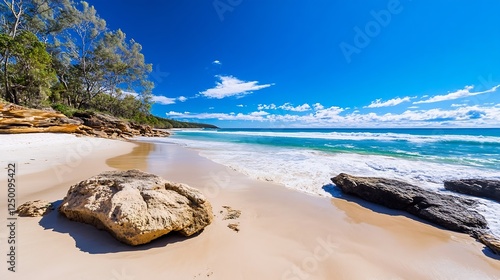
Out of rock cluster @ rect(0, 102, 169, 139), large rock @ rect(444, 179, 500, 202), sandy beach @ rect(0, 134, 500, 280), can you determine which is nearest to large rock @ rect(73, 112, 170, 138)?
rock cluster @ rect(0, 102, 169, 139)

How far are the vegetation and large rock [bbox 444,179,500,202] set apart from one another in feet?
99.5

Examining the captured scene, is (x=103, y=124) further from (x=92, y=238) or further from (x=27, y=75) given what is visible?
(x=92, y=238)

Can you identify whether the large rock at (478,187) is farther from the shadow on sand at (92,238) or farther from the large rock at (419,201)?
the shadow on sand at (92,238)

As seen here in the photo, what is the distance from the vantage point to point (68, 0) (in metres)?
23.2

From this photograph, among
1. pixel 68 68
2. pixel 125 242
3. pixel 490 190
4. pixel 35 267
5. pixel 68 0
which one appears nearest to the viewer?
pixel 35 267

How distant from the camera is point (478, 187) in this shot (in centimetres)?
598

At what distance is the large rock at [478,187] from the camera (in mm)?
5652

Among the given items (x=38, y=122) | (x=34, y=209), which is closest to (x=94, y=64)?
(x=38, y=122)

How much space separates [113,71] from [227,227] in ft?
125

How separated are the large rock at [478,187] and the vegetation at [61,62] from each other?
30321 millimetres

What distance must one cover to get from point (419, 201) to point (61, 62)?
143 ft

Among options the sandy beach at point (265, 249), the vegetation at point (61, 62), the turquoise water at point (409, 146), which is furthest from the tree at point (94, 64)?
the sandy beach at point (265, 249)

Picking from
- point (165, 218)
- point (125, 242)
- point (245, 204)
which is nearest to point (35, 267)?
point (125, 242)

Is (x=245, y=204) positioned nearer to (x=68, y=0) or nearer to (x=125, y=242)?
(x=125, y=242)
